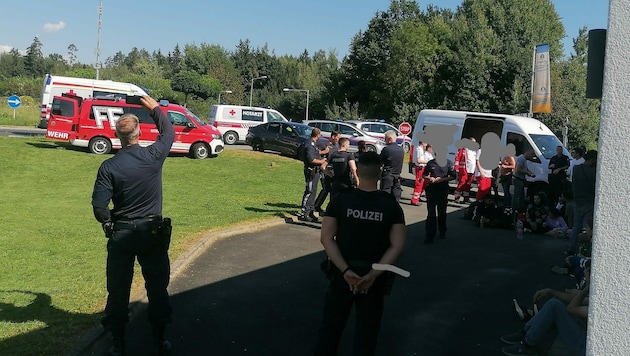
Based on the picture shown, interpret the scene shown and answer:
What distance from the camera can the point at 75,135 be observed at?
2150 cm

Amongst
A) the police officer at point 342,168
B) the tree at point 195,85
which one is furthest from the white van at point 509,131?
the tree at point 195,85

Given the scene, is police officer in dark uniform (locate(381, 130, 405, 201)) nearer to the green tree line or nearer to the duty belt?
the duty belt

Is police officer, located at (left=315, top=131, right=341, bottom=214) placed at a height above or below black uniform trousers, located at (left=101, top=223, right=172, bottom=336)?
above

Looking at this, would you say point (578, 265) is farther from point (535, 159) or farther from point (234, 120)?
point (234, 120)

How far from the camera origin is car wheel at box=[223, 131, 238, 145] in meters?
31.1

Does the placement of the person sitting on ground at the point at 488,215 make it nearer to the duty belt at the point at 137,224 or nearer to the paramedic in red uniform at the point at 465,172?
the paramedic in red uniform at the point at 465,172

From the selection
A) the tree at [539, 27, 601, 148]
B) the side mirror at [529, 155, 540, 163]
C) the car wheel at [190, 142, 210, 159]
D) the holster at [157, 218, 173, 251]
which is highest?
the tree at [539, 27, 601, 148]

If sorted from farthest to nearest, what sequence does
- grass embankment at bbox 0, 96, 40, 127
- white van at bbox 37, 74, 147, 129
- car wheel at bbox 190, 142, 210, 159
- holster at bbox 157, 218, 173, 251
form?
grass embankment at bbox 0, 96, 40, 127, white van at bbox 37, 74, 147, 129, car wheel at bbox 190, 142, 210, 159, holster at bbox 157, 218, 173, 251

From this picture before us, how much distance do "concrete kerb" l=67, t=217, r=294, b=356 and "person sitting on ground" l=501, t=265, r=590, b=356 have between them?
3.75 meters

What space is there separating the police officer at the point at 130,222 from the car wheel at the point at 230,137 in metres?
26.4

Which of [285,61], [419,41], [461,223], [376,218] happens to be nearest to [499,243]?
[461,223]

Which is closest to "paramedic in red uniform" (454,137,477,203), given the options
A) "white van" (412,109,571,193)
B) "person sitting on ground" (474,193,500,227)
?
"white van" (412,109,571,193)

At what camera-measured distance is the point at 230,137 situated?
1228 inches

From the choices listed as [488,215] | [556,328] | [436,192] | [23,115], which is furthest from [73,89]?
[556,328]
